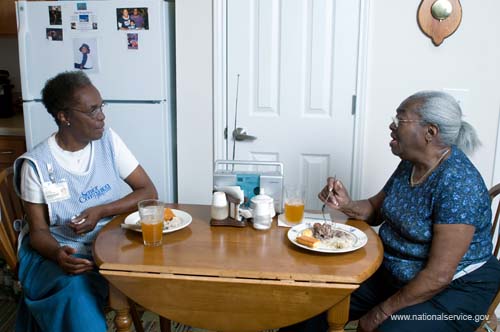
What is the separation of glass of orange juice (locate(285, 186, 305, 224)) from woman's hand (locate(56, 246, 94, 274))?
71 cm

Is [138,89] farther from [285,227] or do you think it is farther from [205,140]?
[285,227]

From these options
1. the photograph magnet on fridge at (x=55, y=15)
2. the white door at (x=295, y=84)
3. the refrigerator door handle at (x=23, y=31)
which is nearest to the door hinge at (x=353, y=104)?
the white door at (x=295, y=84)

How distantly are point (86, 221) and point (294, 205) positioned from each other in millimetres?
767

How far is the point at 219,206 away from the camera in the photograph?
5.78 feet

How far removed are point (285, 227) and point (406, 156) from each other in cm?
50

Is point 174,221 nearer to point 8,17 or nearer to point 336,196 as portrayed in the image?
point 336,196

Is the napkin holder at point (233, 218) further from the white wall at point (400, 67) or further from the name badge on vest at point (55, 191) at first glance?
the white wall at point (400, 67)

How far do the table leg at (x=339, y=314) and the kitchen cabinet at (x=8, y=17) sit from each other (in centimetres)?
295

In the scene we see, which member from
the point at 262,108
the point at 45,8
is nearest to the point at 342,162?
the point at 262,108

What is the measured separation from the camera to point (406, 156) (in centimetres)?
171

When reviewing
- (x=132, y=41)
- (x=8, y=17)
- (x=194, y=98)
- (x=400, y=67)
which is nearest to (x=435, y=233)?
(x=400, y=67)

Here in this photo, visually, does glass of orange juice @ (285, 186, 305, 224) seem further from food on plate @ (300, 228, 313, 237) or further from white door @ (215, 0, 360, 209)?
white door @ (215, 0, 360, 209)

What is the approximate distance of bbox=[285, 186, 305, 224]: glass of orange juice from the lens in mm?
1760

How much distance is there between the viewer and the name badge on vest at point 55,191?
1764mm
